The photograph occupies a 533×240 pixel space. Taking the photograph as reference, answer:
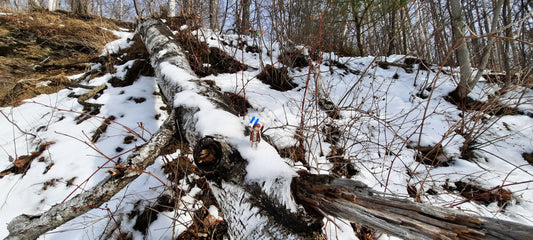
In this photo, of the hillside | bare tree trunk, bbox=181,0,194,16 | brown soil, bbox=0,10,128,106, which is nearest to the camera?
the hillside

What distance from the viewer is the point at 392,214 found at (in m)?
0.70

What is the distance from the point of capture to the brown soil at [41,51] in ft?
8.50

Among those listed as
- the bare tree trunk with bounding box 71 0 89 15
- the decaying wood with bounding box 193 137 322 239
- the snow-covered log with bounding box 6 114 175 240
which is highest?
the bare tree trunk with bounding box 71 0 89 15

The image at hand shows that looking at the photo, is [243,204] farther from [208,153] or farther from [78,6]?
[78,6]

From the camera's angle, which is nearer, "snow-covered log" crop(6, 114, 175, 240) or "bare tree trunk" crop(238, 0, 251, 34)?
"snow-covered log" crop(6, 114, 175, 240)

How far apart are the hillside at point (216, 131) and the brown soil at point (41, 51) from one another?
0.02m

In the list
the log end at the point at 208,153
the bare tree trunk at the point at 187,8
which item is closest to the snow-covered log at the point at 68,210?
the log end at the point at 208,153

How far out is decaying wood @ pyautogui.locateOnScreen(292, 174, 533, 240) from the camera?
580mm

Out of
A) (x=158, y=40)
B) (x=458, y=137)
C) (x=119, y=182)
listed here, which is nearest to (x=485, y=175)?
(x=458, y=137)

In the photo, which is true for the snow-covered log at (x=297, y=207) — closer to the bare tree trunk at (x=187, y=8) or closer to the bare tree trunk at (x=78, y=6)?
the bare tree trunk at (x=187, y=8)

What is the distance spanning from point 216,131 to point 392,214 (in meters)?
0.83

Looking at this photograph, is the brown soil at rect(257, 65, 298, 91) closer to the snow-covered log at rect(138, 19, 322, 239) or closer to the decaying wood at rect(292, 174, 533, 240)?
the snow-covered log at rect(138, 19, 322, 239)

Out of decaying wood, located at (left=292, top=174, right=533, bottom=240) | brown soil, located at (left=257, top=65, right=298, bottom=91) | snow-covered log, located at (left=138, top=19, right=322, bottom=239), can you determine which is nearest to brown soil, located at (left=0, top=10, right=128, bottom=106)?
snow-covered log, located at (left=138, top=19, right=322, bottom=239)

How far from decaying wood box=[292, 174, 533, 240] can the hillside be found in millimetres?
143
